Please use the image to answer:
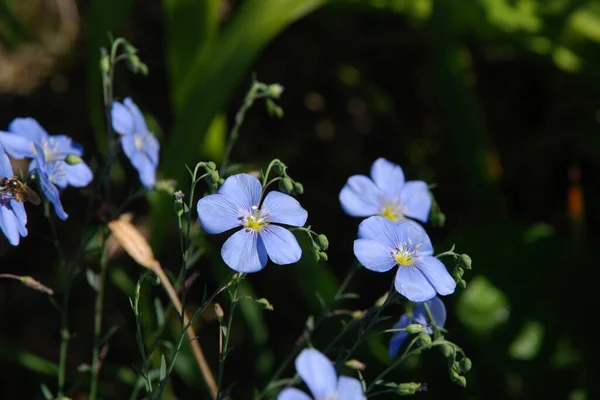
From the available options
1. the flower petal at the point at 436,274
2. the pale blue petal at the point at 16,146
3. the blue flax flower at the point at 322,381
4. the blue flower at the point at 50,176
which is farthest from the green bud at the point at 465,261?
the pale blue petal at the point at 16,146

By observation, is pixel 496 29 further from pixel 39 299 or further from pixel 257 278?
pixel 39 299

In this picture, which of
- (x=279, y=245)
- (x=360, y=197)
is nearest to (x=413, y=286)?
(x=279, y=245)

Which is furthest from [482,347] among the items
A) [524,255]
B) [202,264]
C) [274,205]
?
[274,205]

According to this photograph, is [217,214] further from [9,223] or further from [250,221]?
[9,223]

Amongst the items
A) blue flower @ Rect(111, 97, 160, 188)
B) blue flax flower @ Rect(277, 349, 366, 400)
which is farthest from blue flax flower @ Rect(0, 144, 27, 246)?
blue flax flower @ Rect(277, 349, 366, 400)

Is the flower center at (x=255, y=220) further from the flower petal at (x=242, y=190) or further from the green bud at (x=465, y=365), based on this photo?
the green bud at (x=465, y=365)
